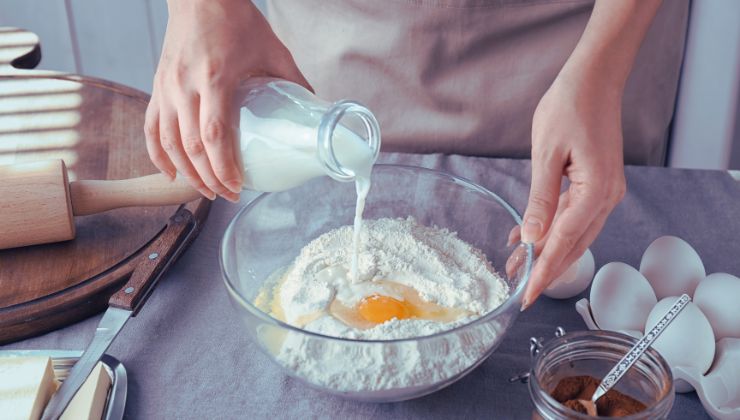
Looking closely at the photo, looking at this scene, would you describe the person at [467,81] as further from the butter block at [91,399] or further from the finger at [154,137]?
the butter block at [91,399]

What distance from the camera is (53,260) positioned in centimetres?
121

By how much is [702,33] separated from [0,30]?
195 centimetres

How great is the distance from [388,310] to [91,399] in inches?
15.3

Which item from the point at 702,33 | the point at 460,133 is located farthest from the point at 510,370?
the point at 702,33

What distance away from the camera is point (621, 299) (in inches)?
39.6

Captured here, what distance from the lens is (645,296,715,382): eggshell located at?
92cm

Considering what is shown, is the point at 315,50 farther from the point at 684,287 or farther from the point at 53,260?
the point at 684,287

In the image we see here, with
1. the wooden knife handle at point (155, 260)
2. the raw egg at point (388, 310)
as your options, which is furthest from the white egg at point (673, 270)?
the wooden knife handle at point (155, 260)

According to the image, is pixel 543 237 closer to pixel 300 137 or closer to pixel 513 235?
pixel 513 235

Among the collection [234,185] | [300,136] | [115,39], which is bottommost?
[115,39]

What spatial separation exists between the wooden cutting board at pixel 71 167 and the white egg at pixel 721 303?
0.82 meters

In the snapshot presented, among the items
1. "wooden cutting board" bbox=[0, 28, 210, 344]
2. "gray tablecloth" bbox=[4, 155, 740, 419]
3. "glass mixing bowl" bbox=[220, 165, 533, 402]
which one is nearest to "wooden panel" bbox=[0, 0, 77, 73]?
"wooden cutting board" bbox=[0, 28, 210, 344]

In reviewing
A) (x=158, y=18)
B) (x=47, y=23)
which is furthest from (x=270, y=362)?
(x=47, y=23)

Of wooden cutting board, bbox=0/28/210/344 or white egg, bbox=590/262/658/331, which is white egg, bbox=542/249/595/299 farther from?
wooden cutting board, bbox=0/28/210/344
